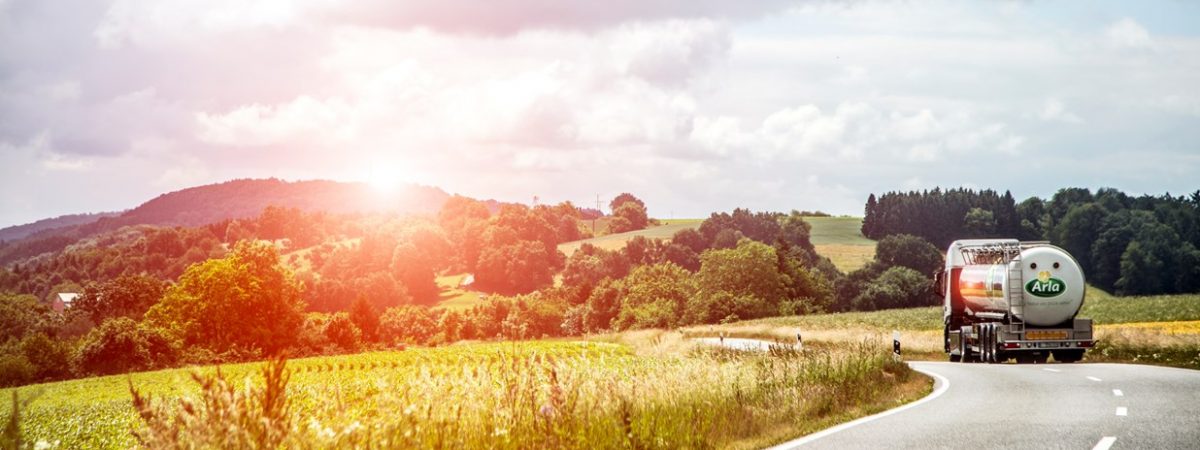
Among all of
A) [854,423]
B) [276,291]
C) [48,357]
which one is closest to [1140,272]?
[276,291]

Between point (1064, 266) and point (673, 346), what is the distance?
20.2 metres

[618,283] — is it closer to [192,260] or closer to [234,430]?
[192,260]

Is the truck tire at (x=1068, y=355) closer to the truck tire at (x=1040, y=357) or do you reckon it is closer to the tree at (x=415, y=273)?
the truck tire at (x=1040, y=357)

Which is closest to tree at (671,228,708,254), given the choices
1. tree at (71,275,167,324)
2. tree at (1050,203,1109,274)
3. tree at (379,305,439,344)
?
tree at (379,305,439,344)

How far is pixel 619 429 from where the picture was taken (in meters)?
11.2

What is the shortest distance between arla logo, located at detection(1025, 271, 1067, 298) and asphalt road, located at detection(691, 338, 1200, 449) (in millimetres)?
8615

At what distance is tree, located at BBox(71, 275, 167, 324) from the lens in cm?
10419

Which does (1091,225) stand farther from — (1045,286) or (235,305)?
(1045,286)

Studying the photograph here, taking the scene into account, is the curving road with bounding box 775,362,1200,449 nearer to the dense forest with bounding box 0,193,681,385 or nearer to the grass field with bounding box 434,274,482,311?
the dense forest with bounding box 0,193,681,385

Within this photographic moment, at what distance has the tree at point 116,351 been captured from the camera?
78.8 m

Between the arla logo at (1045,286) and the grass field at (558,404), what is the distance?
10.2 m

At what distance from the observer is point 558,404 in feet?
33.2

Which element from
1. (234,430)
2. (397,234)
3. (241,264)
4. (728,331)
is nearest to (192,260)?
(397,234)

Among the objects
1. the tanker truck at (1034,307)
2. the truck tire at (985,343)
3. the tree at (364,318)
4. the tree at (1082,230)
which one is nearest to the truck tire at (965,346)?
the truck tire at (985,343)
